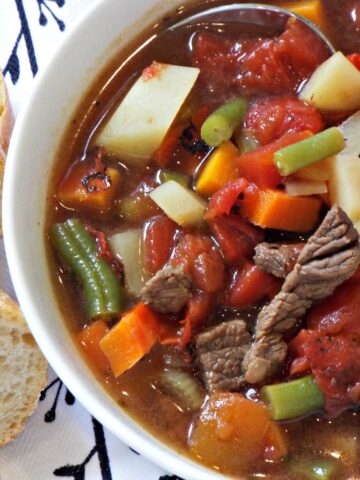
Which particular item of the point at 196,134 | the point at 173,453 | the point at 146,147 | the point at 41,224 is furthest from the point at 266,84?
the point at 173,453

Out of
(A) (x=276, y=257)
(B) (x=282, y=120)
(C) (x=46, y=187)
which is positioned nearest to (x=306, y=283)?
(A) (x=276, y=257)

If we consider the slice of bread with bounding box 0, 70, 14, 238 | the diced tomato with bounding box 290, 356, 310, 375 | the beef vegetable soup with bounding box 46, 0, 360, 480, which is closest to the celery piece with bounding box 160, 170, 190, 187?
the beef vegetable soup with bounding box 46, 0, 360, 480

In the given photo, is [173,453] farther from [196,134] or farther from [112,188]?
[196,134]

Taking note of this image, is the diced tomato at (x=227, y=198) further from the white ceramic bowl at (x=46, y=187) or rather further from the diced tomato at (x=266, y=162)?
the white ceramic bowl at (x=46, y=187)

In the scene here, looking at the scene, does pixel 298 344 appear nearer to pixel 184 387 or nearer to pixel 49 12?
pixel 184 387

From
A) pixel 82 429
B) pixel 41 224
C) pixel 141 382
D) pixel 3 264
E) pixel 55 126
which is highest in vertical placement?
pixel 55 126

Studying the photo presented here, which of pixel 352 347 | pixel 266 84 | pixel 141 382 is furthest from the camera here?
pixel 266 84

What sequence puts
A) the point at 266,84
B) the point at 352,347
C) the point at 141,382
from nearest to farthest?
the point at 352,347, the point at 141,382, the point at 266,84
